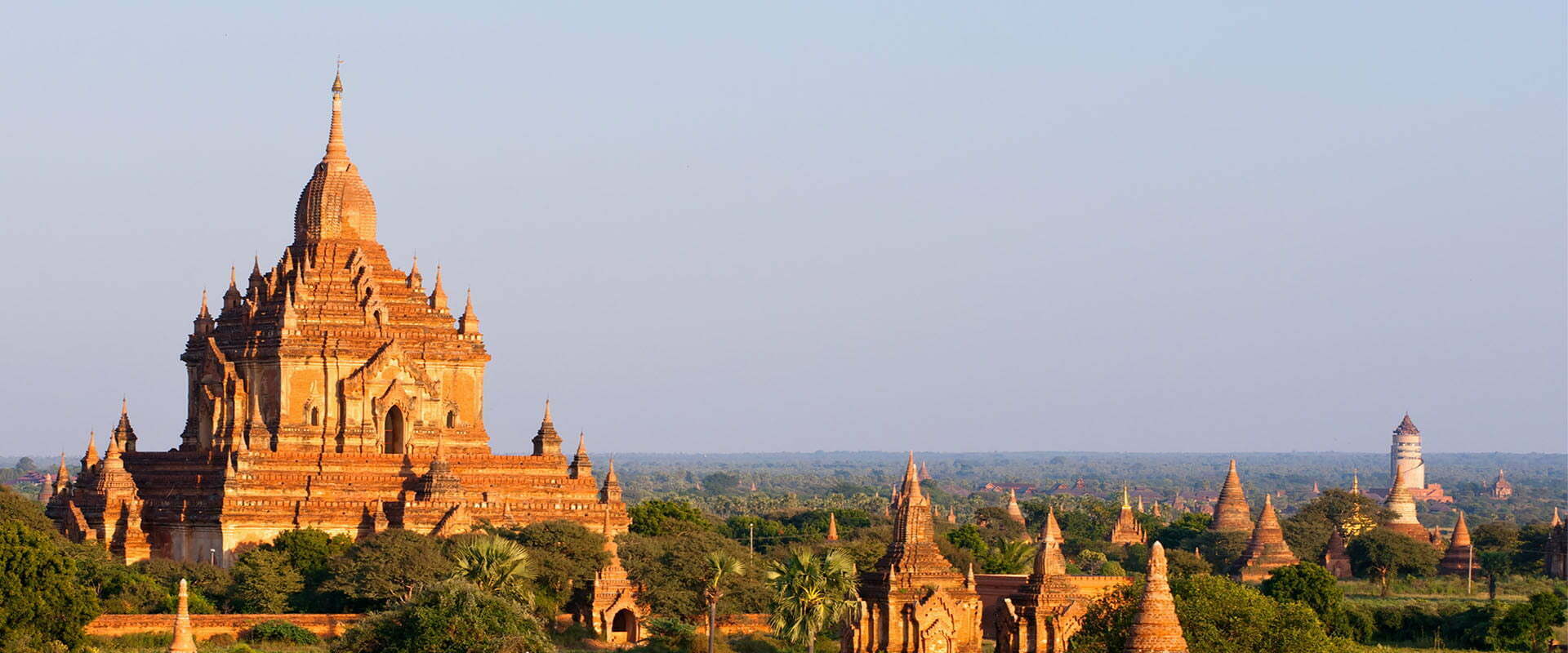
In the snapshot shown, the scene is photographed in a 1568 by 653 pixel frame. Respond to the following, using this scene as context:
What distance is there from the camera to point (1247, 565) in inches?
3903

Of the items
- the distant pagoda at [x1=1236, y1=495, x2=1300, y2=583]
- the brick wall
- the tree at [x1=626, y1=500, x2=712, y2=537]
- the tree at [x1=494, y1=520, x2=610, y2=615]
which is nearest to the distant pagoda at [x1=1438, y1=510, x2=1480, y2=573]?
the distant pagoda at [x1=1236, y1=495, x2=1300, y2=583]

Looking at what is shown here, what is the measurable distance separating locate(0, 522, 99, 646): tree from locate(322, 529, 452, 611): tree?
6.41 meters

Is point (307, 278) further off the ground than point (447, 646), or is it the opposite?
point (307, 278)

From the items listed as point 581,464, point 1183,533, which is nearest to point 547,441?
point 581,464

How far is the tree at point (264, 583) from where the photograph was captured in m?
62.4

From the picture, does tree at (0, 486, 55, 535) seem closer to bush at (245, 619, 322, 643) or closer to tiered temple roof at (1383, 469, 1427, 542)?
bush at (245, 619, 322, 643)

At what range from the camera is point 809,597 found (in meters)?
58.5

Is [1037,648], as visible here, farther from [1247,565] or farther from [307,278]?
[1247,565]

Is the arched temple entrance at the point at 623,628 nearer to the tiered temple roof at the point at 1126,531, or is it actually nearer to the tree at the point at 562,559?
the tree at the point at 562,559

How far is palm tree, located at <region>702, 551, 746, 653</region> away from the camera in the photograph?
6297 cm

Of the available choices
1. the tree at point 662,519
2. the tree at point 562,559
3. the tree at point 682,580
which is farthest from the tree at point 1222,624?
the tree at point 662,519

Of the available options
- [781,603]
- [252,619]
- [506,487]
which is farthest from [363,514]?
[781,603]

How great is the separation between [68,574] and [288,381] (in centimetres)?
1597

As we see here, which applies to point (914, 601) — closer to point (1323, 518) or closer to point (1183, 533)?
point (1183, 533)
